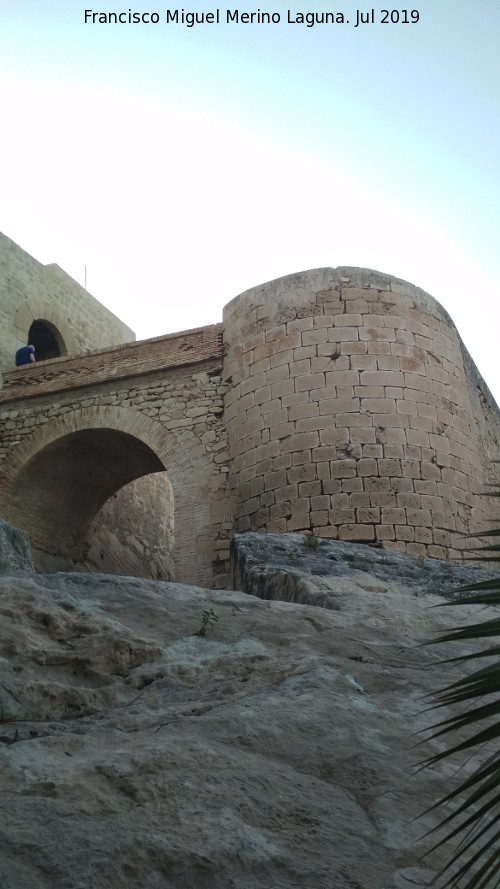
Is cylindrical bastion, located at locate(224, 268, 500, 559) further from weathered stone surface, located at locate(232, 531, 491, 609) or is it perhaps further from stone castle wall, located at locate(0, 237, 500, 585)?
weathered stone surface, located at locate(232, 531, 491, 609)

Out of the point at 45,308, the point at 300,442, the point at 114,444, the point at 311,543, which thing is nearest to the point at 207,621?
the point at 311,543

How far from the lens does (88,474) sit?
1218 centimetres

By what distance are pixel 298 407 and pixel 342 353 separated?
2.73 feet

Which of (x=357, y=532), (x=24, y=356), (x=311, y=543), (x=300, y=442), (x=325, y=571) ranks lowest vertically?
(x=325, y=571)

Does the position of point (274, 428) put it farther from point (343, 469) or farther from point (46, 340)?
point (46, 340)

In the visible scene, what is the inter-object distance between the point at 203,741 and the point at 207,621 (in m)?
0.96

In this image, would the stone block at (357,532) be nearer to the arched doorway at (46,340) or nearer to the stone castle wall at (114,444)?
the stone castle wall at (114,444)

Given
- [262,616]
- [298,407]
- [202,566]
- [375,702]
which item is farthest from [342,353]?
Answer: [375,702]

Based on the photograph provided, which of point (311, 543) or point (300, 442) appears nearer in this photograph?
point (311, 543)

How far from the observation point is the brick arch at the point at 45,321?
14.1 meters

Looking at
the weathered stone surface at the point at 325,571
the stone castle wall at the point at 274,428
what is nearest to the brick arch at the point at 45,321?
the stone castle wall at the point at 274,428

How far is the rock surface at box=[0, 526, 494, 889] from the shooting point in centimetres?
169

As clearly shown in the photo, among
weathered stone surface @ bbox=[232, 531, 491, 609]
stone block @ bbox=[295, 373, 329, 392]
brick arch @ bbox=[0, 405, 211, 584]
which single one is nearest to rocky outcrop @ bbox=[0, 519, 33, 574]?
weathered stone surface @ bbox=[232, 531, 491, 609]

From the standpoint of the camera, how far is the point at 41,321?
50.7ft
